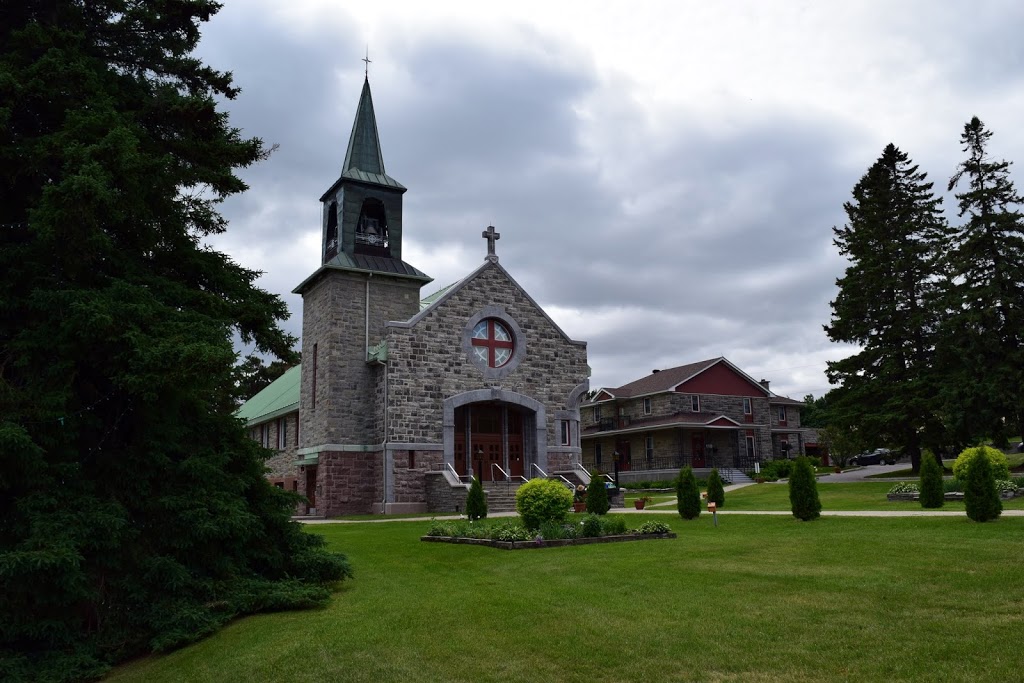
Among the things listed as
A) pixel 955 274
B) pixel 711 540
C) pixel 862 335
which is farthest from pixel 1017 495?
pixel 862 335

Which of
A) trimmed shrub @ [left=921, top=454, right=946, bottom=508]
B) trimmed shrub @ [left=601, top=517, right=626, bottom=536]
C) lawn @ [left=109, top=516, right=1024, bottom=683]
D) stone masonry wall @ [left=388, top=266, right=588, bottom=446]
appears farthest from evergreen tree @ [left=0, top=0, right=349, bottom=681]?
stone masonry wall @ [left=388, top=266, right=588, bottom=446]

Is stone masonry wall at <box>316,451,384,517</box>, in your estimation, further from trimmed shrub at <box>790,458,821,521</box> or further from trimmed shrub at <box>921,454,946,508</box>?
trimmed shrub at <box>921,454,946,508</box>

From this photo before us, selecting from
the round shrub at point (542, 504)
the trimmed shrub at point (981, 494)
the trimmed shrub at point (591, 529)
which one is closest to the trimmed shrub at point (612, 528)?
the trimmed shrub at point (591, 529)

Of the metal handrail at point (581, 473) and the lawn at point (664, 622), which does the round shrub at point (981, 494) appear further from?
the metal handrail at point (581, 473)

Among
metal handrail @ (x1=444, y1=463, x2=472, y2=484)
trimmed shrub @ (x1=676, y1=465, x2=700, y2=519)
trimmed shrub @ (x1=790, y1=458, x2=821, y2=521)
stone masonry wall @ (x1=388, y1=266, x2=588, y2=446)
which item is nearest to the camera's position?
trimmed shrub @ (x1=790, y1=458, x2=821, y2=521)

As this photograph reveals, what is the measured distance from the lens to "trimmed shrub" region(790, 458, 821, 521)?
17578mm

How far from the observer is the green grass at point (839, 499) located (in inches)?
789

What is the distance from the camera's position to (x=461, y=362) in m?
30.8

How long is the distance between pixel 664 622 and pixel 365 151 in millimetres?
29589

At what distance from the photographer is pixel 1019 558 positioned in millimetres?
10398

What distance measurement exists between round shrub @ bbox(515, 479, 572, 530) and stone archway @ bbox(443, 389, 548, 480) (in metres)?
14.1

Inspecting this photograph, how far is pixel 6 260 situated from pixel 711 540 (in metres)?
12.4

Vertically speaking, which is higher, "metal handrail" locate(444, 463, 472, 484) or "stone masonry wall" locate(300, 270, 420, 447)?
"stone masonry wall" locate(300, 270, 420, 447)

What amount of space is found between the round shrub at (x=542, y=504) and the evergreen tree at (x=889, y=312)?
69.8ft
